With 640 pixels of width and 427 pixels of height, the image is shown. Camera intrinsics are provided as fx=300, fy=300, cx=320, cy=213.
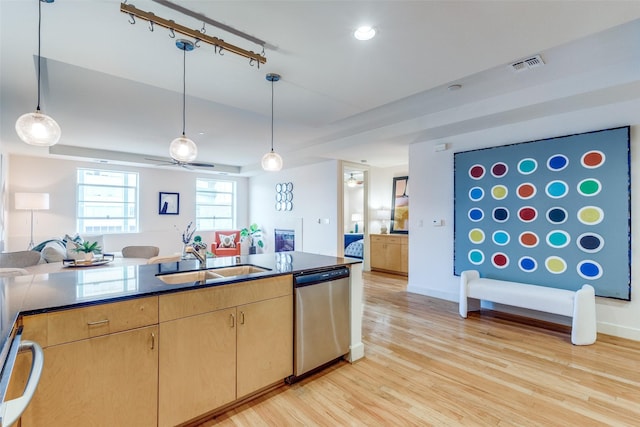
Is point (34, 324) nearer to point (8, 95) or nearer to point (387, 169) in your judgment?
point (8, 95)

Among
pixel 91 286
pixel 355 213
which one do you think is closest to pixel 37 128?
pixel 91 286

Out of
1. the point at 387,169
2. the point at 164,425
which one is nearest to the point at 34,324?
the point at 164,425

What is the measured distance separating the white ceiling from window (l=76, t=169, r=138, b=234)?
2551mm

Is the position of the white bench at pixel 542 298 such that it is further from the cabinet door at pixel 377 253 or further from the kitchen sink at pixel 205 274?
the kitchen sink at pixel 205 274

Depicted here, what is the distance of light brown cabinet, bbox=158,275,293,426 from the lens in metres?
1.78

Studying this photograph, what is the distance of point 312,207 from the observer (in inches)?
275

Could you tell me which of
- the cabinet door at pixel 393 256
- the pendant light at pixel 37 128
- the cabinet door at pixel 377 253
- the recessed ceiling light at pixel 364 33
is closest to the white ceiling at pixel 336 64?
the recessed ceiling light at pixel 364 33

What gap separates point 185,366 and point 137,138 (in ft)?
16.8

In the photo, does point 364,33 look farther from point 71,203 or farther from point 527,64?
point 71,203

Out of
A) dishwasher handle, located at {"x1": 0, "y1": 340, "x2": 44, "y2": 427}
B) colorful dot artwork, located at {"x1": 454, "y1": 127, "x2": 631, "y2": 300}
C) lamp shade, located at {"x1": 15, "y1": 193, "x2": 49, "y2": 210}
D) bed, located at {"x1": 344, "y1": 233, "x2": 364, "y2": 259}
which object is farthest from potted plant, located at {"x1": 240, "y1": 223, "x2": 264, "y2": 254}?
dishwasher handle, located at {"x1": 0, "y1": 340, "x2": 44, "y2": 427}

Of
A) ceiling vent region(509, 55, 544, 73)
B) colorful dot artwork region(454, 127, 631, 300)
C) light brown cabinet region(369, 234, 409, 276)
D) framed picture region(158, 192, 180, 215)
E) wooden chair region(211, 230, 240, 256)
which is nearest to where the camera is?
ceiling vent region(509, 55, 544, 73)

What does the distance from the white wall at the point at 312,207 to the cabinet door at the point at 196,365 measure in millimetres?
4464

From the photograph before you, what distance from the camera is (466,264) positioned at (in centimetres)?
439

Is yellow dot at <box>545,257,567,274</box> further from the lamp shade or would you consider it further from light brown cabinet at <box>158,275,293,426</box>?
the lamp shade
